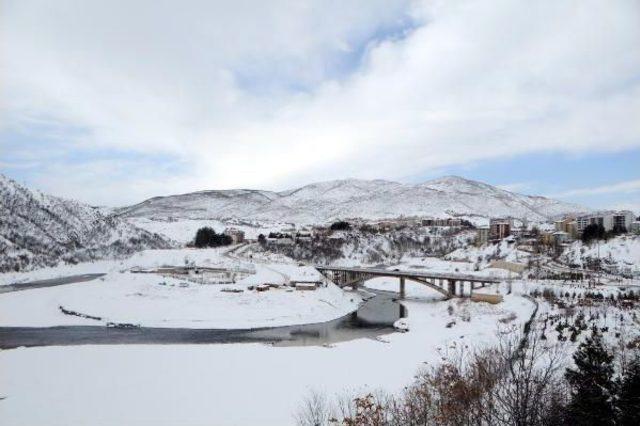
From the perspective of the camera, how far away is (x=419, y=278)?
191 ft

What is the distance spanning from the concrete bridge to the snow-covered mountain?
4622cm

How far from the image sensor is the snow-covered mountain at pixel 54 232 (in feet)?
261

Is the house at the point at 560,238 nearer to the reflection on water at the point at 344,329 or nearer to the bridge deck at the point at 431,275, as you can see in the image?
the bridge deck at the point at 431,275

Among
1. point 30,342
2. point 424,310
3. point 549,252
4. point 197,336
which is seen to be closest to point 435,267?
point 549,252

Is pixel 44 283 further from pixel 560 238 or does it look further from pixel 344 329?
pixel 560 238

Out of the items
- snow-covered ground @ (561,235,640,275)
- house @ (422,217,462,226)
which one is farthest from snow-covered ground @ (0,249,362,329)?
house @ (422,217,462,226)

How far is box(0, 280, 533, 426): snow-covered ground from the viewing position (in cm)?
1786

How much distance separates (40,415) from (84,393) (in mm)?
2405

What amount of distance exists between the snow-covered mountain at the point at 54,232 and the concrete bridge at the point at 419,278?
46220 mm

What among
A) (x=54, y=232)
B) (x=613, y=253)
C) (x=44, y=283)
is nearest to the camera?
(x=44, y=283)

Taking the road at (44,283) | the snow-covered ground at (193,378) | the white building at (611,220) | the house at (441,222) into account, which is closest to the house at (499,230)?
the white building at (611,220)

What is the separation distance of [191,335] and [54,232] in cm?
7185

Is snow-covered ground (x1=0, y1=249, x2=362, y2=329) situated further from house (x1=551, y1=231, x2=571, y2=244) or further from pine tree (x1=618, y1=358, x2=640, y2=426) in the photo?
house (x1=551, y1=231, x2=571, y2=244)

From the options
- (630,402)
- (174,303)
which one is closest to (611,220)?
(174,303)
